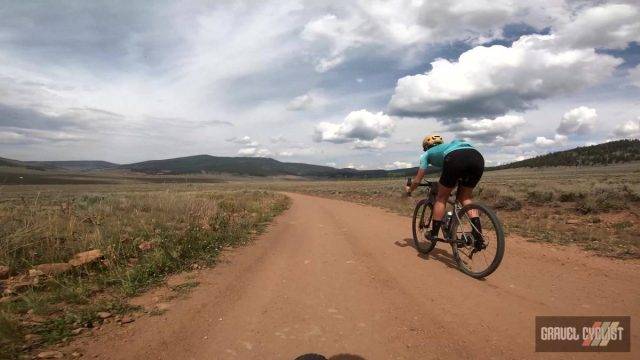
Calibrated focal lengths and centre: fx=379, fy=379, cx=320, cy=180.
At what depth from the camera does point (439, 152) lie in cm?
601

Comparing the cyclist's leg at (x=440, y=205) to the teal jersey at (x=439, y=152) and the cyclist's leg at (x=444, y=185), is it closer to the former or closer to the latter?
the cyclist's leg at (x=444, y=185)

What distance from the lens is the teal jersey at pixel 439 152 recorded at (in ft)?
18.7

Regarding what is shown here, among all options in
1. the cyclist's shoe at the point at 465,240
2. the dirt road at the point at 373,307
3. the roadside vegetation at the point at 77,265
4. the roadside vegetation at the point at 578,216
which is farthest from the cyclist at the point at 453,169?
the roadside vegetation at the point at 77,265

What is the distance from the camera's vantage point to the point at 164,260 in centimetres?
584

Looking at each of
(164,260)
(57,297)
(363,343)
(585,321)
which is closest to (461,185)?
(585,321)

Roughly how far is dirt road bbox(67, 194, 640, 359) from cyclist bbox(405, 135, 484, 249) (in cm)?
80

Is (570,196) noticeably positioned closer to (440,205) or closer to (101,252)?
(440,205)

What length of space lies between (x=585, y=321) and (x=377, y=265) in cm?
286

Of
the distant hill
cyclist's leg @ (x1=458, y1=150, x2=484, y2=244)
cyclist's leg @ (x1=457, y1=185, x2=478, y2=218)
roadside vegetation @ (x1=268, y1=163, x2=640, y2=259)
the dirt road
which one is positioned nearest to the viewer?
the dirt road

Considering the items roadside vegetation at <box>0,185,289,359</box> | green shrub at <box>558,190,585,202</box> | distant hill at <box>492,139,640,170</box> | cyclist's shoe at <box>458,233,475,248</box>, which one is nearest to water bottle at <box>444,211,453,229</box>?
cyclist's shoe at <box>458,233,475,248</box>

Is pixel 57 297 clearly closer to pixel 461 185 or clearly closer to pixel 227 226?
pixel 227 226

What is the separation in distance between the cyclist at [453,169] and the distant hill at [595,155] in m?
125

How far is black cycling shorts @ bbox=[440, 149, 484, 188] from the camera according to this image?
18.0 ft

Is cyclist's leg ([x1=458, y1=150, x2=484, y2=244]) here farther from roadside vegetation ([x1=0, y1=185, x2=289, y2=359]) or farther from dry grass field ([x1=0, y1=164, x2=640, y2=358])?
roadside vegetation ([x1=0, y1=185, x2=289, y2=359])
